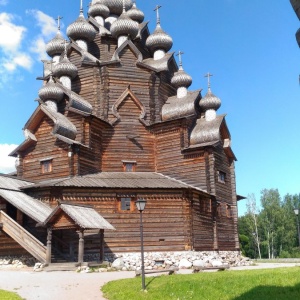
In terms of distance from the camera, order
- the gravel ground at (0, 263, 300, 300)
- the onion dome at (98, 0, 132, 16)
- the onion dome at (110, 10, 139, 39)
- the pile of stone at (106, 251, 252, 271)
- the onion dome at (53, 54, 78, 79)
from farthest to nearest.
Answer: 1. the onion dome at (98, 0, 132, 16)
2. the onion dome at (110, 10, 139, 39)
3. the onion dome at (53, 54, 78, 79)
4. the pile of stone at (106, 251, 252, 271)
5. the gravel ground at (0, 263, 300, 300)

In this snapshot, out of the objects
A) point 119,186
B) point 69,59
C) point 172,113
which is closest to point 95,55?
point 69,59

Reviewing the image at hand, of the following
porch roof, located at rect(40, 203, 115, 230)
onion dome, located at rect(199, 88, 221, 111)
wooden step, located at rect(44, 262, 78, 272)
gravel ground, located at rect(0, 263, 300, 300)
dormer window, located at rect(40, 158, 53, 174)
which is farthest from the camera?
onion dome, located at rect(199, 88, 221, 111)

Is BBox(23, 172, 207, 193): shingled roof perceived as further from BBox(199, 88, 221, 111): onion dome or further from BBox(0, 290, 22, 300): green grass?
BBox(0, 290, 22, 300): green grass

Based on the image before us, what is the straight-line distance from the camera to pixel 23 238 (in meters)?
18.1

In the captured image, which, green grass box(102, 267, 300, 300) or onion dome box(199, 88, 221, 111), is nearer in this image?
green grass box(102, 267, 300, 300)

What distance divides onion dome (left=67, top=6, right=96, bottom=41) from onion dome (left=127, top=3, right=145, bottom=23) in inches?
183

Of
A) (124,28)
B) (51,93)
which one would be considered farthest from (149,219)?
(124,28)

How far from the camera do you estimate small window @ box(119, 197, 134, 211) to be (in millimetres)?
21219

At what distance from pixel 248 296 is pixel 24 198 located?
13.7 m

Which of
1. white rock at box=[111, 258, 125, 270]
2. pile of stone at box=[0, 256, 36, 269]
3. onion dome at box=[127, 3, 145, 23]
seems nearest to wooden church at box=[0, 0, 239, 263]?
pile of stone at box=[0, 256, 36, 269]

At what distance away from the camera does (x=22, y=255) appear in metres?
19.0

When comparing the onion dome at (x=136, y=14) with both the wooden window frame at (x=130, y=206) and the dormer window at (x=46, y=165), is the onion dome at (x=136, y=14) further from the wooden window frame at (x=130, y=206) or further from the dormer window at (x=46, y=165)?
the wooden window frame at (x=130, y=206)

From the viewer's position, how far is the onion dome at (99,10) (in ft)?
99.9

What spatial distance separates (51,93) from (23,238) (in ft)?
31.0
